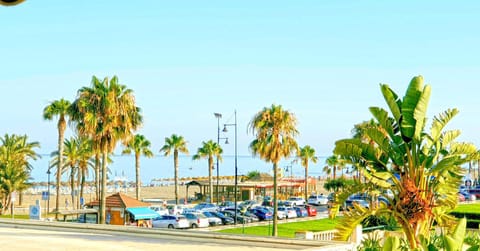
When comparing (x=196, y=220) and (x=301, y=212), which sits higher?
(x=196, y=220)

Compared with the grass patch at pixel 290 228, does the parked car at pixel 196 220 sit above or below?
above

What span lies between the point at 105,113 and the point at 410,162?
25478 millimetres

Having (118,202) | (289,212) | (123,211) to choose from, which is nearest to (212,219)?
(123,211)

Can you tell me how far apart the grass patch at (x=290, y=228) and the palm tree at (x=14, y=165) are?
23.3 m

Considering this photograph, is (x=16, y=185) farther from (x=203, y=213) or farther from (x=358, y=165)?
(x=358, y=165)

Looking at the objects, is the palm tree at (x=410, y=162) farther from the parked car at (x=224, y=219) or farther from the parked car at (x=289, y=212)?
the parked car at (x=289, y=212)

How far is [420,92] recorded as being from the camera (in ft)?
60.0

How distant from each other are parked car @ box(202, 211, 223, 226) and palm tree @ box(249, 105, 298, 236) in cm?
715

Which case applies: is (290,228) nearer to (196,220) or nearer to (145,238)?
(196,220)

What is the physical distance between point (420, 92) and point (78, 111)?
92.3ft

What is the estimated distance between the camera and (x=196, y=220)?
154ft

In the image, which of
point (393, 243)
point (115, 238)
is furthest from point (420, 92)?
point (115, 238)

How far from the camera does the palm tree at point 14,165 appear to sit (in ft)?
187

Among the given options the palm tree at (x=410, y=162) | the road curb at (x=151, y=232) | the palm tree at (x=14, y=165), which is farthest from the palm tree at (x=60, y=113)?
the palm tree at (x=410, y=162)
